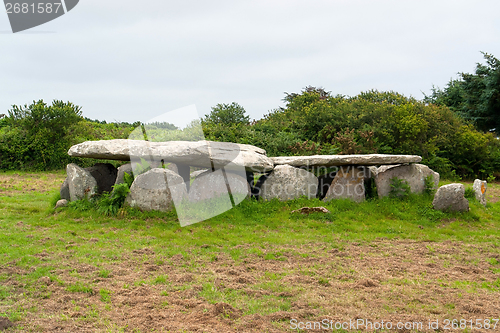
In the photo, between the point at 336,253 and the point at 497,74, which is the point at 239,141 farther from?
the point at 497,74

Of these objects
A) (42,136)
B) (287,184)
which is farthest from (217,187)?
(42,136)

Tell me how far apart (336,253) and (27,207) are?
27.9 ft

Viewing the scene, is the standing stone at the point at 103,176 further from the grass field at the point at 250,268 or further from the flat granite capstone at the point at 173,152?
the grass field at the point at 250,268

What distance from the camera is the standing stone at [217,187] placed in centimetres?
1039

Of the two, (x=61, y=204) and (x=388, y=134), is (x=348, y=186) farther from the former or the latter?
(x=61, y=204)

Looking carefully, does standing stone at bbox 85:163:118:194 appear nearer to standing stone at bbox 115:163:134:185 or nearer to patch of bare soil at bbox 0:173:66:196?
standing stone at bbox 115:163:134:185

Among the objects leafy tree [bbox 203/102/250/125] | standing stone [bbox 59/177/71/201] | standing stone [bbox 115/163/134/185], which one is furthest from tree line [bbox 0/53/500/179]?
standing stone [bbox 59/177/71/201]

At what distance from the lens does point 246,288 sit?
553cm

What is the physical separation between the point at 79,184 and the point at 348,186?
7.56 meters

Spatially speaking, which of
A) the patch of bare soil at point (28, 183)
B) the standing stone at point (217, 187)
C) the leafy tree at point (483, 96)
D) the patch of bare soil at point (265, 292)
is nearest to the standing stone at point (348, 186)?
the standing stone at point (217, 187)

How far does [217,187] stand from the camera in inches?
→ 415

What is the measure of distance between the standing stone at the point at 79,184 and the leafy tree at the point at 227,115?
1009 cm

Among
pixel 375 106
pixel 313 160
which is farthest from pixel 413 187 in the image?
pixel 375 106

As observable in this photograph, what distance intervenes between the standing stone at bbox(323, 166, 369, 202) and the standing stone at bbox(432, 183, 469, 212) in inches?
79.5
